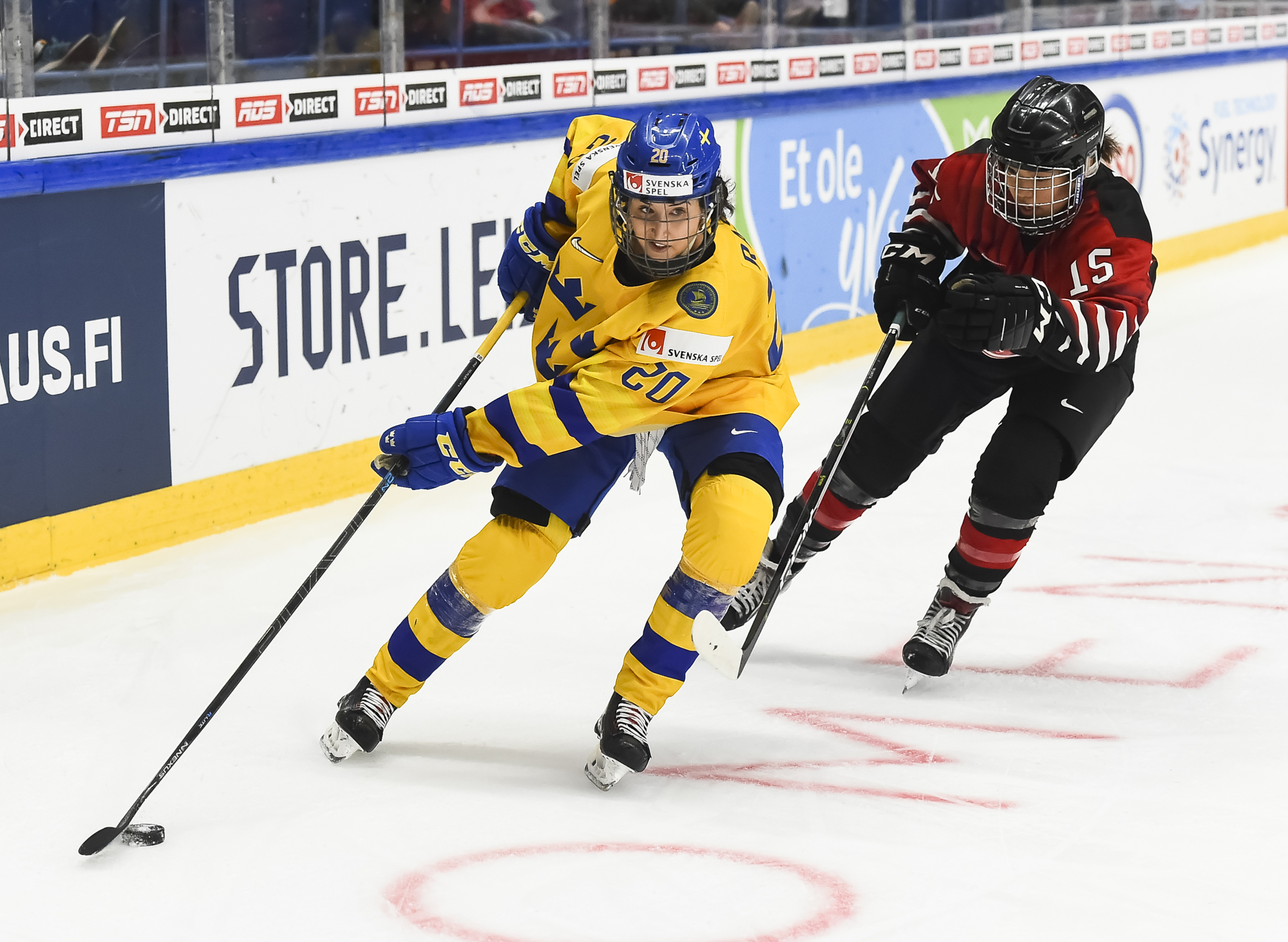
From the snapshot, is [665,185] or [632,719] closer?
[665,185]

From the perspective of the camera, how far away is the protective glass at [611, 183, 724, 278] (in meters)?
2.82

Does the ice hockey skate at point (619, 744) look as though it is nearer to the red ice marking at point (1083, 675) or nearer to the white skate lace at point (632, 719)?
the white skate lace at point (632, 719)

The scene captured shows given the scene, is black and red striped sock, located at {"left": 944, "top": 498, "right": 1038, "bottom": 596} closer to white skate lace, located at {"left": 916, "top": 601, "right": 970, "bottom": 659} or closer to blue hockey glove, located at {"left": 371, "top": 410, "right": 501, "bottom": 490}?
white skate lace, located at {"left": 916, "top": 601, "right": 970, "bottom": 659}

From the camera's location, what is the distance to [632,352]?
2885 millimetres

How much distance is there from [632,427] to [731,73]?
4020mm

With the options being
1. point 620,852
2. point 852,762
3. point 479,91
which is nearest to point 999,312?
point 852,762

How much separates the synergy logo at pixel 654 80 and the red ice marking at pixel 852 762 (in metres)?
3.37

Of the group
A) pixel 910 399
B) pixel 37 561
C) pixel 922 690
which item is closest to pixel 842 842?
pixel 922 690

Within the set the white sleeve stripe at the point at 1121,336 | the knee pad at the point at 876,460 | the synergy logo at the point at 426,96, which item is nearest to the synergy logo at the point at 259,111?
the synergy logo at the point at 426,96

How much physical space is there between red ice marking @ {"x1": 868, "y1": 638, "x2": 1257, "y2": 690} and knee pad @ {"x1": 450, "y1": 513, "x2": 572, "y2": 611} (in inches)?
41.7

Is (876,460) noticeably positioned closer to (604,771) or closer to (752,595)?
(752,595)

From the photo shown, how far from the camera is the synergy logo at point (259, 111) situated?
15.5 ft

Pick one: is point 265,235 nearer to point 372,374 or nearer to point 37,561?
point 372,374

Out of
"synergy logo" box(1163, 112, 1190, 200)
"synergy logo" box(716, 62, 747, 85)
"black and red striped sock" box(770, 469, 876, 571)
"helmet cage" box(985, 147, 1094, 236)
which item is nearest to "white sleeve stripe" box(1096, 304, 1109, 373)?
"helmet cage" box(985, 147, 1094, 236)
